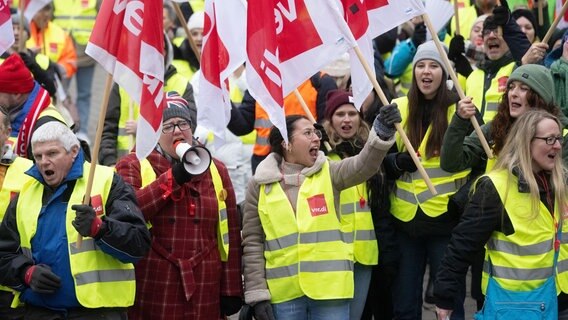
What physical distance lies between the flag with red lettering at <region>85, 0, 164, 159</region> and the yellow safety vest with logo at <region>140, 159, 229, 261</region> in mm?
585

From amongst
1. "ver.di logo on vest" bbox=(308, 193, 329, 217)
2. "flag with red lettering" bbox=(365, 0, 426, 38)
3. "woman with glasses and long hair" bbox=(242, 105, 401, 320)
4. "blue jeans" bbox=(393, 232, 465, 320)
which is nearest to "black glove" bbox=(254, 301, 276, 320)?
"woman with glasses and long hair" bbox=(242, 105, 401, 320)

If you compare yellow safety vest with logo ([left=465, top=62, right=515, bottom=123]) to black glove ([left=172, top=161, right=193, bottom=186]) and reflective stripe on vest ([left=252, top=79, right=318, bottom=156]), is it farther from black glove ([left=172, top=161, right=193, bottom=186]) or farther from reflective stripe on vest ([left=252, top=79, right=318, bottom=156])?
black glove ([left=172, top=161, right=193, bottom=186])

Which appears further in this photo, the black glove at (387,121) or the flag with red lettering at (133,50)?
the black glove at (387,121)

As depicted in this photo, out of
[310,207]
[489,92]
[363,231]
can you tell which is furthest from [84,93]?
[310,207]

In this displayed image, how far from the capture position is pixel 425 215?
9211mm

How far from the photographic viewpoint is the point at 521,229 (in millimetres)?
7785

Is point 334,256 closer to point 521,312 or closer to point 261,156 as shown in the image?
point 521,312

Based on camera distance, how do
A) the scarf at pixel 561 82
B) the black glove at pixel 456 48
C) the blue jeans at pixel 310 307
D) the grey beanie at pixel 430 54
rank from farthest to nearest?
the black glove at pixel 456 48 → the grey beanie at pixel 430 54 → the scarf at pixel 561 82 → the blue jeans at pixel 310 307

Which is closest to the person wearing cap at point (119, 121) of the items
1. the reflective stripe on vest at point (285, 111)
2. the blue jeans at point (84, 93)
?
the reflective stripe on vest at point (285, 111)

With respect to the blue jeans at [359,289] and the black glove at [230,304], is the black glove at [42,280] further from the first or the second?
the blue jeans at [359,289]

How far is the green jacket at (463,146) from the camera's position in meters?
8.65

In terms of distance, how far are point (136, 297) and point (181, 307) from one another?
290mm

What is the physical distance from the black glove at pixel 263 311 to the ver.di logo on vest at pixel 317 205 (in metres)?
0.64

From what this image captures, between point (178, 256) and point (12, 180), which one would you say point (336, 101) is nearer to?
point (178, 256)
